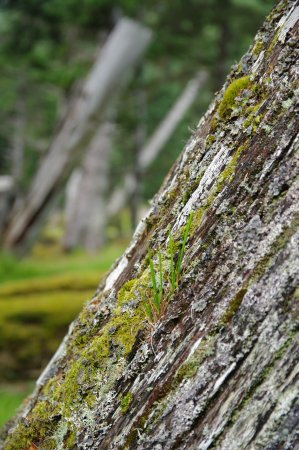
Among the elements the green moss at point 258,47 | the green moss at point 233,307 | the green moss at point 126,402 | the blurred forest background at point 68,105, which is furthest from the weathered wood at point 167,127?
the green moss at point 233,307

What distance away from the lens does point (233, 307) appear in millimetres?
1615

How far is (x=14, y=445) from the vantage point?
2145 mm

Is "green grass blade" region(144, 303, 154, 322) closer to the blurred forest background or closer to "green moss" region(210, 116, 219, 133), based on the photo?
"green moss" region(210, 116, 219, 133)

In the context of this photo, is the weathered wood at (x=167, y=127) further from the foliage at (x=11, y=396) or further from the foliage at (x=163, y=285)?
the foliage at (x=163, y=285)

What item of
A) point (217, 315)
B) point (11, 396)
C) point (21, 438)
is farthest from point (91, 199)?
point (217, 315)

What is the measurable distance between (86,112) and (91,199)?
696cm

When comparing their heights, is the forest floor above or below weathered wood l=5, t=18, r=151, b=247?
below

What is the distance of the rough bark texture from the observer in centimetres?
153

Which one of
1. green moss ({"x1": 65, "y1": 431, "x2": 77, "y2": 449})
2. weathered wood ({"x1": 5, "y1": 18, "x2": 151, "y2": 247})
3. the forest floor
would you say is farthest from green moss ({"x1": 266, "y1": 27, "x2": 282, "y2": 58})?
weathered wood ({"x1": 5, "y1": 18, "x2": 151, "y2": 247})

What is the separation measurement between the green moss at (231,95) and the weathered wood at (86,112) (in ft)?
26.0

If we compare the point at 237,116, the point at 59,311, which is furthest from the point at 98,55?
the point at 237,116

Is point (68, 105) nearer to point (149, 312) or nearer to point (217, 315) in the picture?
point (149, 312)

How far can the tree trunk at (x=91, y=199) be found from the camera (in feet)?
53.4

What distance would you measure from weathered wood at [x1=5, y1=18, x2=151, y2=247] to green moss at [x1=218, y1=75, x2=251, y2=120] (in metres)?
7.92
